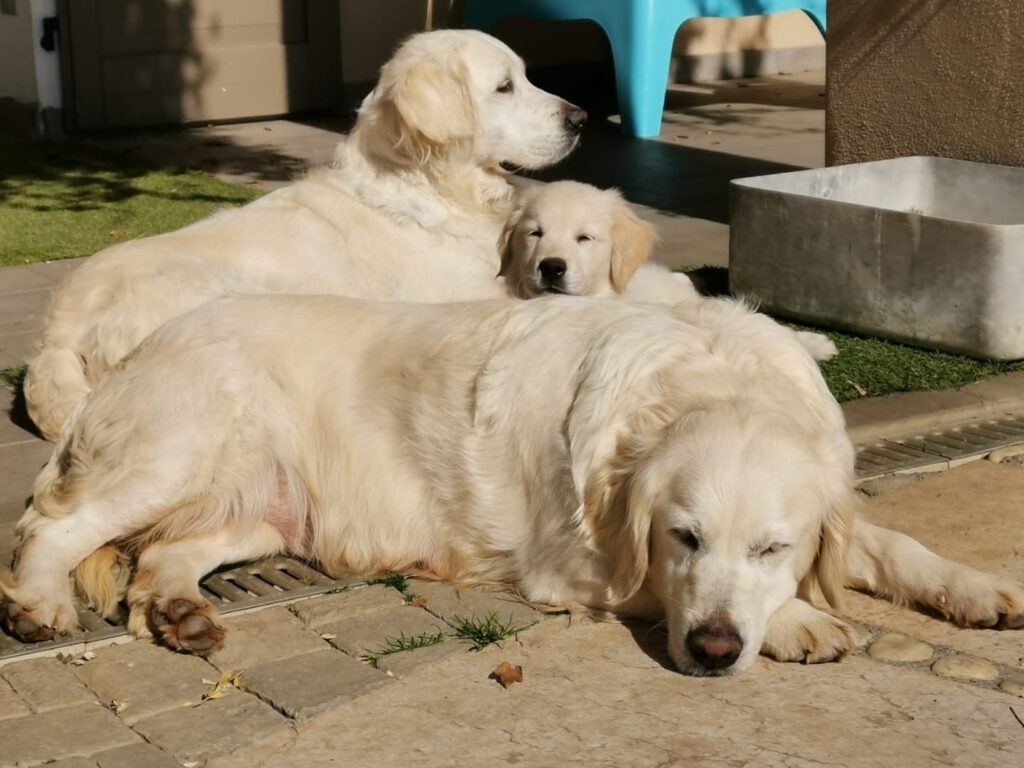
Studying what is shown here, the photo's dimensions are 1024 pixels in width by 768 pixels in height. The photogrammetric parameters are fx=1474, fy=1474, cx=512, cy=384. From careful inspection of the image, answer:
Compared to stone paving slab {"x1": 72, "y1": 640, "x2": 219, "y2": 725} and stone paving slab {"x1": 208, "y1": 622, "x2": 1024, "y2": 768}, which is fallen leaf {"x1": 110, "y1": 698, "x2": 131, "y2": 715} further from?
stone paving slab {"x1": 208, "y1": 622, "x2": 1024, "y2": 768}

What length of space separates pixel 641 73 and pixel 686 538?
855 cm

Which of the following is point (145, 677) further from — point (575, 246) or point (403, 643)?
point (575, 246)

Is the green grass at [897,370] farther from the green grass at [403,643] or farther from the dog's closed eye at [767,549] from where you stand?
the green grass at [403,643]

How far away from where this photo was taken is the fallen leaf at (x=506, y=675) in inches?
132

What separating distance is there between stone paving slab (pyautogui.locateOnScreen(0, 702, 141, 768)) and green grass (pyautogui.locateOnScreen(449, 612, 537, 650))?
2.80 feet

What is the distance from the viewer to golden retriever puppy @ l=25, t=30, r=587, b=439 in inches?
201

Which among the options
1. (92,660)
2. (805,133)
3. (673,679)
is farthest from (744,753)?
(805,133)

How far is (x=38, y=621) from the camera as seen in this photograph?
3.59m

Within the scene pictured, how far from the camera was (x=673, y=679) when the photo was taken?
339 cm

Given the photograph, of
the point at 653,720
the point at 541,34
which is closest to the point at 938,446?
the point at 653,720

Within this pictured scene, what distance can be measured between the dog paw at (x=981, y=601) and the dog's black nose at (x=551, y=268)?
2306 mm

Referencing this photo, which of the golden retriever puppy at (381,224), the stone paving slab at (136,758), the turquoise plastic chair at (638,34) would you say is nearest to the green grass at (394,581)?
the stone paving slab at (136,758)

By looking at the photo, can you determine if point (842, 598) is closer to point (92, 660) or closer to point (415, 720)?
point (415, 720)

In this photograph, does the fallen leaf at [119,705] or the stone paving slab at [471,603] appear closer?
the fallen leaf at [119,705]
